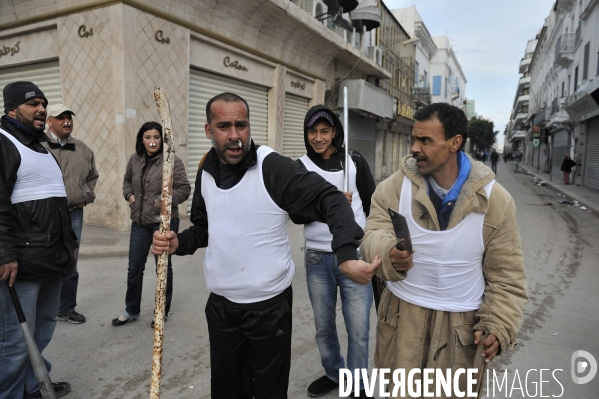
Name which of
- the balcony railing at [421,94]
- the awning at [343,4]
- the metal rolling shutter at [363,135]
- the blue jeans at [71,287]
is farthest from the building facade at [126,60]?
the balcony railing at [421,94]

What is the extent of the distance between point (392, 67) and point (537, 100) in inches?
1348

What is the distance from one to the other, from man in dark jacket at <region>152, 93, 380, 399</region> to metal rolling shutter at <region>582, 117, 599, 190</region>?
21.8m

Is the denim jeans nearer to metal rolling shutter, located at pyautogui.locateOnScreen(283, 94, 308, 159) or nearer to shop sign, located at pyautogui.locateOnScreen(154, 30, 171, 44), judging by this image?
shop sign, located at pyautogui.locateOnScreen(154, 30, 171, 44)

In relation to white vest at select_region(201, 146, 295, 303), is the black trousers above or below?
below

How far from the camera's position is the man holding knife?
189 centimetres

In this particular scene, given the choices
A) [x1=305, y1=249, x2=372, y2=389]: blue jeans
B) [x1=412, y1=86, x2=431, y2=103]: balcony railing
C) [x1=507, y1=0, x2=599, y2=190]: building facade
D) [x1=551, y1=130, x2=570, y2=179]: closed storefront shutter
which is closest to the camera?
[x1=305, y1=249, x2=372, y2=389]: blue jeans

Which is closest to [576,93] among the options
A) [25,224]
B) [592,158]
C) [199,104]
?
[592,158]

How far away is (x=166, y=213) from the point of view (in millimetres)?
2062

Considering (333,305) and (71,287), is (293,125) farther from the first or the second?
(333,305)

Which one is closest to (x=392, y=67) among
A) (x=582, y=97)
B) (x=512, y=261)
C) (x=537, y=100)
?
(x=582, y=97)

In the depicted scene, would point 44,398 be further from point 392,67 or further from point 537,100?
point 537,100

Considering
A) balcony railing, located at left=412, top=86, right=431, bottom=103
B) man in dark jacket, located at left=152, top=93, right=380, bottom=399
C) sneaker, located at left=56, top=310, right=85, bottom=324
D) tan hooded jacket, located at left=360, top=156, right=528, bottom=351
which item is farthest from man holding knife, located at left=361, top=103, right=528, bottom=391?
balcony railing, located at left=412, top=86, right=431, bottom=103

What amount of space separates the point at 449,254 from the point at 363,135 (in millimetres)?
19351

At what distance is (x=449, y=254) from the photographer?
76.3 inches
